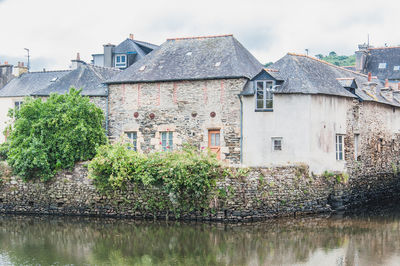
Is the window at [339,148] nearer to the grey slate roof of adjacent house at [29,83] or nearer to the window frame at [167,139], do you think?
the window frame at [167,139]

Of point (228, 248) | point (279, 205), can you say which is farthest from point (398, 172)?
point (228, 248)

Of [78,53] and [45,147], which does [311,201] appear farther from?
[78,53]

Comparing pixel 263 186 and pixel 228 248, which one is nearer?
pixel 228 248

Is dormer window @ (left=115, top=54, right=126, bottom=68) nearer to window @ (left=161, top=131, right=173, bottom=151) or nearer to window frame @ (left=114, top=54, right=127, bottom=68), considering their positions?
window frame @ (left=114, top=54, right=127, bottom=68)

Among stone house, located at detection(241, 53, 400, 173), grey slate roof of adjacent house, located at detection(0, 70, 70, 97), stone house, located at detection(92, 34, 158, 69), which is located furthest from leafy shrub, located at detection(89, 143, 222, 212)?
stone house, located at detection(92, 34, 158, 69)

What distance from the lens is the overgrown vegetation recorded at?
231ft

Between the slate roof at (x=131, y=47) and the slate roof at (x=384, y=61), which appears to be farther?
the slate roof at (x=384, y=61)

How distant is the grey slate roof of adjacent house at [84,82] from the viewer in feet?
96.0

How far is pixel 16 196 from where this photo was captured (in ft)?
78.9

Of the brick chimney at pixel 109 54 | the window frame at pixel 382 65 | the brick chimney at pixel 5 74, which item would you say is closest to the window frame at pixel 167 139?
the brick chimney at pixel 109 54

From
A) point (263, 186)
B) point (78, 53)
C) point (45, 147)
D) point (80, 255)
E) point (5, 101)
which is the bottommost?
point (80, 255)

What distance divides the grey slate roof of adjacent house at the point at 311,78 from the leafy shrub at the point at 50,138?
8.53 meters

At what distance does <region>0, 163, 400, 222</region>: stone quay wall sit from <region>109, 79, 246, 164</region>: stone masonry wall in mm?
3522

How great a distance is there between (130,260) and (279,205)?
8.40 meters
